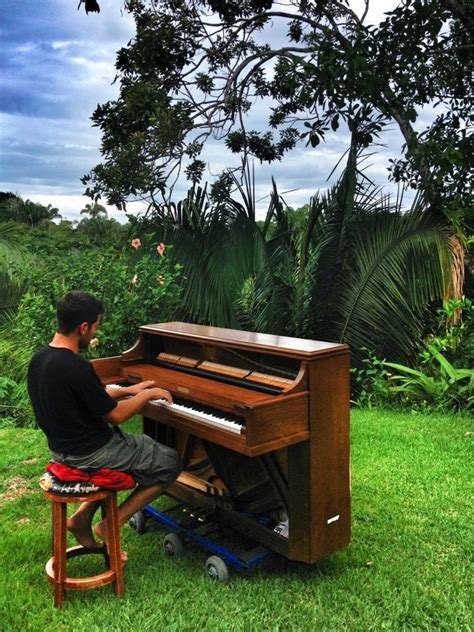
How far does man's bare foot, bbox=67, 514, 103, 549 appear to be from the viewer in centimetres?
341

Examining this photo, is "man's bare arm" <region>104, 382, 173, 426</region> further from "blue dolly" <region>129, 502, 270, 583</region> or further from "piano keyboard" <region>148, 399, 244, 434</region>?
"blue dolly" <region>129, 502, 270, 583</region>

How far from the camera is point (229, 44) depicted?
32.1 feet

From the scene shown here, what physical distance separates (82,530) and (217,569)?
2.65ft

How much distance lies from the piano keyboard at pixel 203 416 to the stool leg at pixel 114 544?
22.8 inches

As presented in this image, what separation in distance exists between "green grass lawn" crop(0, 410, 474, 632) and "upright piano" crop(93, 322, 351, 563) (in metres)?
0.24

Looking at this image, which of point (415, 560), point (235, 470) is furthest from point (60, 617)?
point (415, 560)

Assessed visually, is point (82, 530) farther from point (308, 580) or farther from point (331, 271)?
point (331, 271)

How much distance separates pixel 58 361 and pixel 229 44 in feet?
27.2

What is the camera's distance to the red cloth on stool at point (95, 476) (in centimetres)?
306

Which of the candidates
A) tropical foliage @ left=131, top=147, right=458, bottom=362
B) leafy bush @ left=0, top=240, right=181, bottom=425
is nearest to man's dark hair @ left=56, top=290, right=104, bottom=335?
leafy bush @ left=0, top=240, right=181, bottom=425

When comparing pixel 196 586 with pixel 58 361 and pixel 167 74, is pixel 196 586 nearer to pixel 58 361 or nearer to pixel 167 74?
pixel 58 361

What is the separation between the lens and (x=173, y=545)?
371 centimetres

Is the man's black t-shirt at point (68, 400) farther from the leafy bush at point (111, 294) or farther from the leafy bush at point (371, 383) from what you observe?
the leafy bush at point (371, 383)

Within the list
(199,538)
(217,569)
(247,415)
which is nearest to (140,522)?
(199,538)
